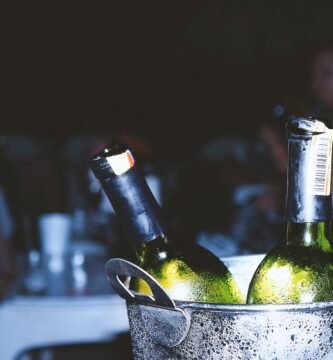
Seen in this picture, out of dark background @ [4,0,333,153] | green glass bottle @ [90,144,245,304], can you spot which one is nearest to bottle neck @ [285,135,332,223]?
green glass bottle @ [90,144,245,304]

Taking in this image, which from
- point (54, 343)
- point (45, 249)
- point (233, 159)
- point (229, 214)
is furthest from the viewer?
point (233, 159)

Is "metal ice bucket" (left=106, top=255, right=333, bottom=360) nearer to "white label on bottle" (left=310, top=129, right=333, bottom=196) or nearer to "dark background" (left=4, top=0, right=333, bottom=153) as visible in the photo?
"white label on bottle" (left=310, top=129, right=333, bottom=196)

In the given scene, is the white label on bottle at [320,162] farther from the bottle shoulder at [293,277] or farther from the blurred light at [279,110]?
the blurred light at [279,110]

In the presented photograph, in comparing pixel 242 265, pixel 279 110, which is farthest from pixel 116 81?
pixel 242 265

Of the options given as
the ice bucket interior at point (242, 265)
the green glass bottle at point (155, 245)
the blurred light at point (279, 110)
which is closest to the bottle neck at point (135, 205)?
the green glass bottle at point (155, 245)

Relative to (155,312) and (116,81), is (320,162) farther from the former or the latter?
(116,81)

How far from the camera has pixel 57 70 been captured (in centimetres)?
855

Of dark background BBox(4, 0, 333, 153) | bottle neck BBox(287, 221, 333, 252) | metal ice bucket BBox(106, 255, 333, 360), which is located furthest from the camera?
dark background BBox(4, 0, 333, 153)

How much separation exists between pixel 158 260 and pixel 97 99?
8098mm

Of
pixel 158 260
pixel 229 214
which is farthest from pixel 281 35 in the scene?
pixel 158 260

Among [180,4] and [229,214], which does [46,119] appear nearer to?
[180,4]

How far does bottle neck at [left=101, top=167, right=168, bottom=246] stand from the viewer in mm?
589

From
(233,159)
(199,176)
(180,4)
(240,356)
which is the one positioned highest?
(180,4)

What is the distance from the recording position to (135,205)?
1.96ft
